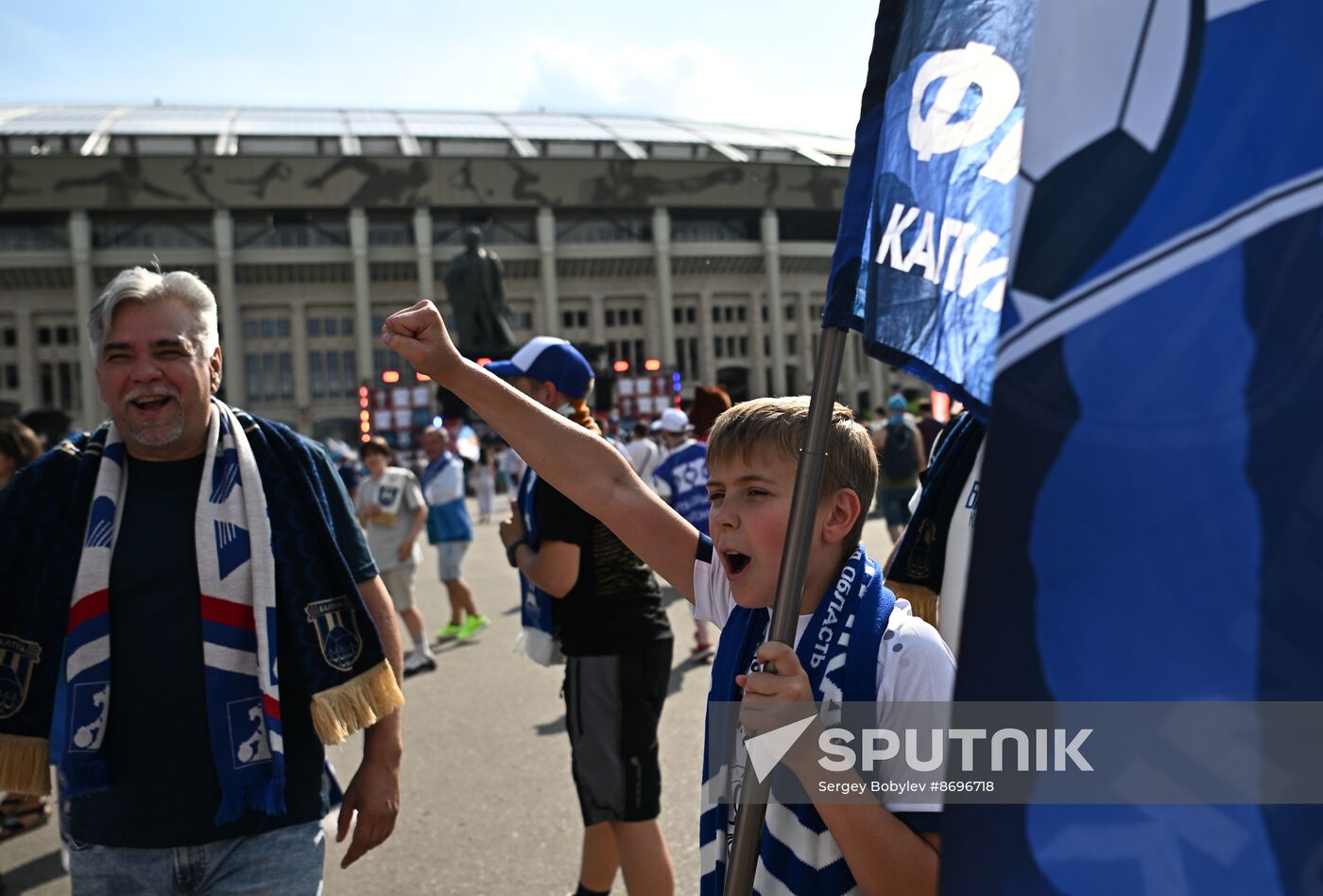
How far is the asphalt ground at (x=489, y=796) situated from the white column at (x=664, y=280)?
56.8 metres

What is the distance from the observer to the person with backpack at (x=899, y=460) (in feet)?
34.2

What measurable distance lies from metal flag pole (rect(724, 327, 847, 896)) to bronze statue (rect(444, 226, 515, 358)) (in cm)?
3525

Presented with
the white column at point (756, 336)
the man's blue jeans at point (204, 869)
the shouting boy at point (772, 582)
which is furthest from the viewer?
the white column at point (756, 336)

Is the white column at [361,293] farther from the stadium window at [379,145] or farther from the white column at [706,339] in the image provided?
the white column at [706,339]

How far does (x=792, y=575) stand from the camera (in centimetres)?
148

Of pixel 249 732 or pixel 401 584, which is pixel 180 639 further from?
pixel 401 584

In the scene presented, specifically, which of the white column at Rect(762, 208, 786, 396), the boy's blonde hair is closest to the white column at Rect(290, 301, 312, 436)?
the white column at Rect(762, 208, 786, 396)

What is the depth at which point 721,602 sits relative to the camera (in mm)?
1973

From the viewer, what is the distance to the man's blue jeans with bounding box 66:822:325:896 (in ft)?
7.39

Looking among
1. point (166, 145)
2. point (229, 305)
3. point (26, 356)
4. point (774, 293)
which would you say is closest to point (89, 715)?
point (229, 305)

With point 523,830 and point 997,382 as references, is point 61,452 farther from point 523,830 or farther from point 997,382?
point 523,830

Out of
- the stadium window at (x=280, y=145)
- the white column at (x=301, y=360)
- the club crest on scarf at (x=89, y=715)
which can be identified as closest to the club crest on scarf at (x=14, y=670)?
the club crest on scarf at (x=89, y=715)

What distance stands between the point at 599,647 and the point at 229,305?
201ft

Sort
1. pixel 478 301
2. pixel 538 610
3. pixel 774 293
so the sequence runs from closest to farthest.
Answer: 1. pixel 538 610
2. pixel 478 301
3. pixel 774 293
